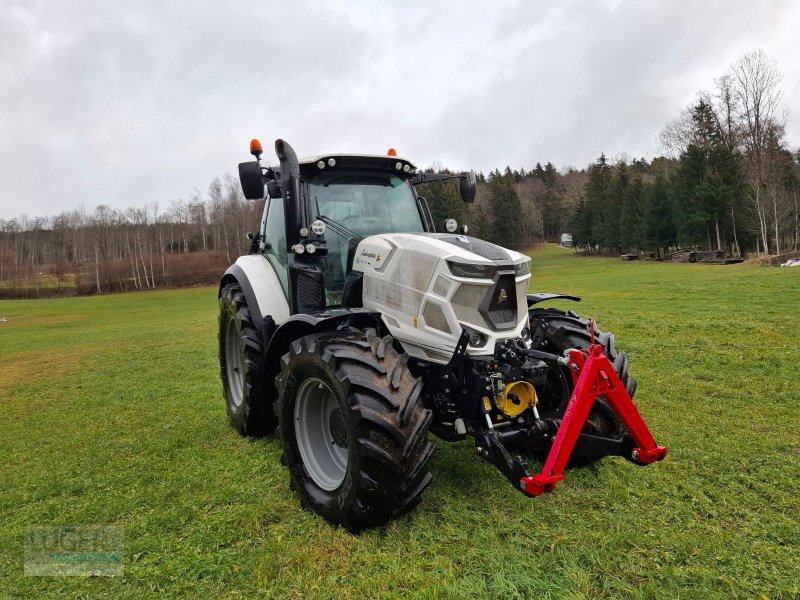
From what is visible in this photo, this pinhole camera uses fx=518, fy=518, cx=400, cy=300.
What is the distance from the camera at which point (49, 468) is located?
484cm

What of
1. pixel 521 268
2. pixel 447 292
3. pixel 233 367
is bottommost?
pixel 233 367

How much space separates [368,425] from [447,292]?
1028 mm

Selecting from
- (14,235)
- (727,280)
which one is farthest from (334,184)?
(14,235)

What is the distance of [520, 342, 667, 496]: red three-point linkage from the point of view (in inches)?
112

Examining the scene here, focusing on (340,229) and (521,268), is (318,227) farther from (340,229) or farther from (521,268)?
(521,268)

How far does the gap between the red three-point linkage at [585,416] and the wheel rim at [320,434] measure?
4.60 feet

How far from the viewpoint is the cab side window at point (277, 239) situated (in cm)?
480

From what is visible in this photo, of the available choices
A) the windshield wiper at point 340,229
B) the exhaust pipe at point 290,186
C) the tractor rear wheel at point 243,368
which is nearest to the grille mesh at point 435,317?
the windshield wiper at point 340,229

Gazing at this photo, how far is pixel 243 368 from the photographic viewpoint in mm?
4891

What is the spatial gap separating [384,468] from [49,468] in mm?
3765

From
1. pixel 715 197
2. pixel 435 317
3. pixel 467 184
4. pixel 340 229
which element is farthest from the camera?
pixel 715 197

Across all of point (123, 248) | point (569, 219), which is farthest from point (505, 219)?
point (123, 248)

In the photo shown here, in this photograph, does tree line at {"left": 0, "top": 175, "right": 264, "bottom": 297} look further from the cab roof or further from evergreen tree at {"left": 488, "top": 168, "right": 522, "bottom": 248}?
the cab roof

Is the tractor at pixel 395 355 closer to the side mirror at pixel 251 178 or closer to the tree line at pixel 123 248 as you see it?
the side mirror at pixel 251 178
